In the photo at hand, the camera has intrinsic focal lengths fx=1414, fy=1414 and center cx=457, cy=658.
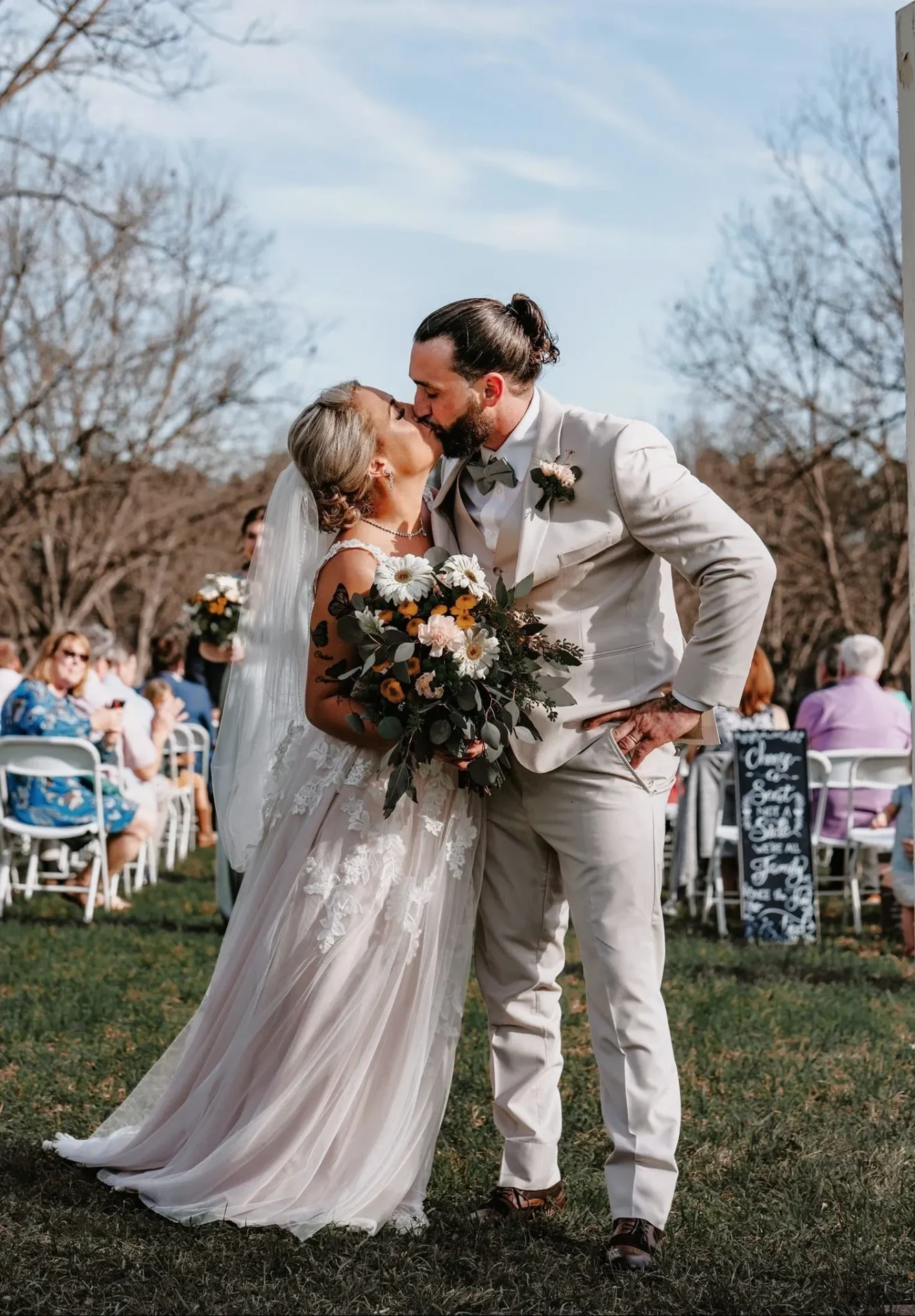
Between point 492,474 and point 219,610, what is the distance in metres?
4.58

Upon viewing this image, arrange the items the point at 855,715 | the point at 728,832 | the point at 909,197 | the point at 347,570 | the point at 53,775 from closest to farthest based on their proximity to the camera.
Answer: the point at 909,197 → the point at 347,570 → the point at 53,775 → the point at 728,832 → the point at 855,715

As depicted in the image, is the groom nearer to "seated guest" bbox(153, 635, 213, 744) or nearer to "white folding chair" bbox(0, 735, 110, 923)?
"white folding chair" bbox(0, 735, 110, 923)

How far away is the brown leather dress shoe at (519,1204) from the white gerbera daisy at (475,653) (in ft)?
4.91

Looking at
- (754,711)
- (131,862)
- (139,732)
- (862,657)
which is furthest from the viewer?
(131,862)

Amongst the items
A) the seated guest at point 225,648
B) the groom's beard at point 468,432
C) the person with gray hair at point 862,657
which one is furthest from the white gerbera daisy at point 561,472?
the person with gray hair at point 862,657

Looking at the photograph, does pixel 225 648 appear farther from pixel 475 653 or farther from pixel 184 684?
pixel 184 684

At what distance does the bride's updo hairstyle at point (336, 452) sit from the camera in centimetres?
384

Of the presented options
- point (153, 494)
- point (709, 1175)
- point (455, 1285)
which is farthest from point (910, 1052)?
point (153, 494)

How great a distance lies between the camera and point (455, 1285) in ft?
11.1

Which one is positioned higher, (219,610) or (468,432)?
(219,610)

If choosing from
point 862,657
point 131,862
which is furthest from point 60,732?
point 862,657

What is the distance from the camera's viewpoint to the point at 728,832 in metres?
Answer: 9.26

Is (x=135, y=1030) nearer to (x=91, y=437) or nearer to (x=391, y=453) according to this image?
(x=391, y=453)

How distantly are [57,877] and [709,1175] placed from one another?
23.6 feet
